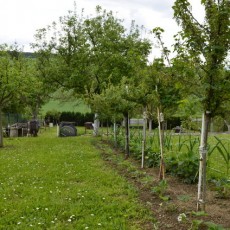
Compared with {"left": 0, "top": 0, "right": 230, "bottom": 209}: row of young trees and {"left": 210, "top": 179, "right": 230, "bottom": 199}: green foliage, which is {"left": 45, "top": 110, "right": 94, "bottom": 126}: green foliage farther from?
{"left": 210, "top": 179, "right": 230, "bottom": 199}: green foliage

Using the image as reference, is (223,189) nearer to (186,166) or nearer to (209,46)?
(186,166)

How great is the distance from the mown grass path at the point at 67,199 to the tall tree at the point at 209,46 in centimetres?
212

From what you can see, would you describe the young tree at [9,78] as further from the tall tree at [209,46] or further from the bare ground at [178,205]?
the tall tree at [209,46]

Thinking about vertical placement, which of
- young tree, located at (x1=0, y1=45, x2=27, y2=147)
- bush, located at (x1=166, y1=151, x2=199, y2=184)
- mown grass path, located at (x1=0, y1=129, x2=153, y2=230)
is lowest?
mown grass path, located at (x1=0, y1=129, x2=153, y2=230)

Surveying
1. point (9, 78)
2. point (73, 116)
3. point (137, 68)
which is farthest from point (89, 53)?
point (73, 116)

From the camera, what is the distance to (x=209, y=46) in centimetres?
456

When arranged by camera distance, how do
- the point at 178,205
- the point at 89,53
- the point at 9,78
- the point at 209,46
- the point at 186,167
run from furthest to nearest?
1. the point at 89,53
2. the point at 9,78
3. the point at 186,167
4. the point at 178,205
5. the point at 209,46

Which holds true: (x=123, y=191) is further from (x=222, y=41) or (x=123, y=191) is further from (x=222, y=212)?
(x=222, y=41)

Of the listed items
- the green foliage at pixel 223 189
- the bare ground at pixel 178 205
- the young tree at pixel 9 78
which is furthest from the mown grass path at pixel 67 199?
the young tree at pixel 9 78

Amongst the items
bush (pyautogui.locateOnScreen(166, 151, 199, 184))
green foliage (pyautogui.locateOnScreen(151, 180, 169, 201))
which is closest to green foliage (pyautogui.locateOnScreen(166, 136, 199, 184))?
bush (pyautogui.locateOnScreen(166, 151, 199, 184))

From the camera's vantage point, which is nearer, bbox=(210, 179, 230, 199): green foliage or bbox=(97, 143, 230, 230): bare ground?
bbox=(97, 143, 230, 230): bare ground

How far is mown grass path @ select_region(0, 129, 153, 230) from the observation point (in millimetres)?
5012

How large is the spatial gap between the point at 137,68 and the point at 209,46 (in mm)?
3087

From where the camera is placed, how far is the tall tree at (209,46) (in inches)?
177
